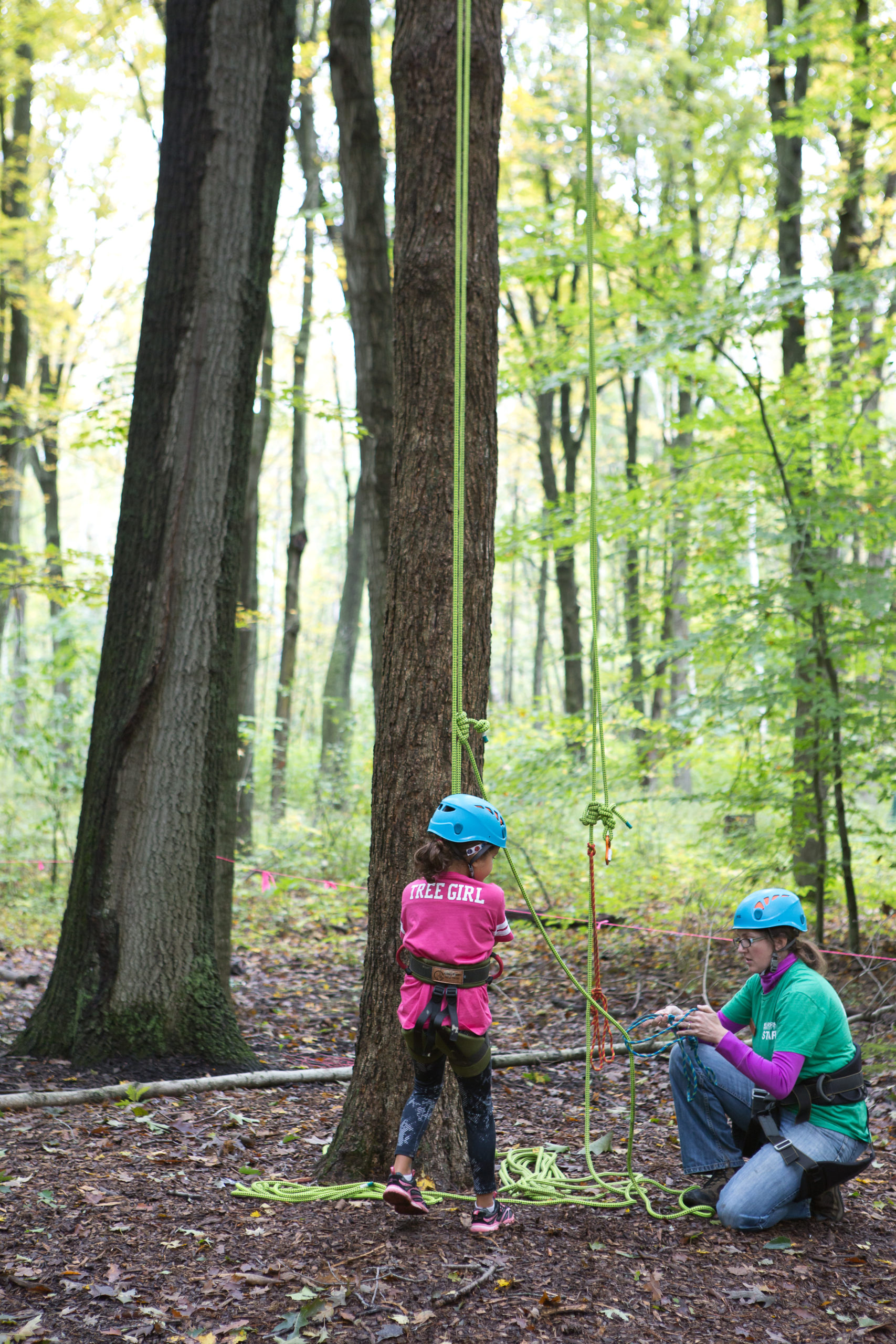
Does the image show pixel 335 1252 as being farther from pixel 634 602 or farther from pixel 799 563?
pixel 634 602

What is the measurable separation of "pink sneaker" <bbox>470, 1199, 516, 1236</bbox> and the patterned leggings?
0.20ft

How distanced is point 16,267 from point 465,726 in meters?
13.1

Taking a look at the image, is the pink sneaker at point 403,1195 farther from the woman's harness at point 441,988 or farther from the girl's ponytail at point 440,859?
the girl's ponytail at point 440,859

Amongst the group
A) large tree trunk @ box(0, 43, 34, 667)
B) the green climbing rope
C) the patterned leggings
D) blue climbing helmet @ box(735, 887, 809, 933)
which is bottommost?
the patterned leggings

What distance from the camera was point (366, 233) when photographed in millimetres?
6930

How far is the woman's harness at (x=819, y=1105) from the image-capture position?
10.7 ft

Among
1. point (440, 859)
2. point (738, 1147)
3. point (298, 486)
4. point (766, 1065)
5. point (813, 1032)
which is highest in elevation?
point (298, 486)

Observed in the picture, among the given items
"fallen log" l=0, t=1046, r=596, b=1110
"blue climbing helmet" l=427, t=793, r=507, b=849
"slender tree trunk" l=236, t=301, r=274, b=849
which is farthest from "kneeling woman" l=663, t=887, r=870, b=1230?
"slender tree trunk" l=236, t=301, r=274, b=849

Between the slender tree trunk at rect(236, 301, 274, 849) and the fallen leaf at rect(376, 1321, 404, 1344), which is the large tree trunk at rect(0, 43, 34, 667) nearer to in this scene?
the slender tree trunk at rect(236, 301, 274, 849)

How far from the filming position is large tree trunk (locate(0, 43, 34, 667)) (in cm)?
1295

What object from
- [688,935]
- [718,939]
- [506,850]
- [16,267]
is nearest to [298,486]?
[16,267]

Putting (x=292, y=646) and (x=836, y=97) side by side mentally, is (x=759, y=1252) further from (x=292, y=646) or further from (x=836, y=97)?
(x=292, y=646)

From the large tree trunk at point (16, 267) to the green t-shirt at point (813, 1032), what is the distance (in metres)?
11.4

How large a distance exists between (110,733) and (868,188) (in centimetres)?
1100
